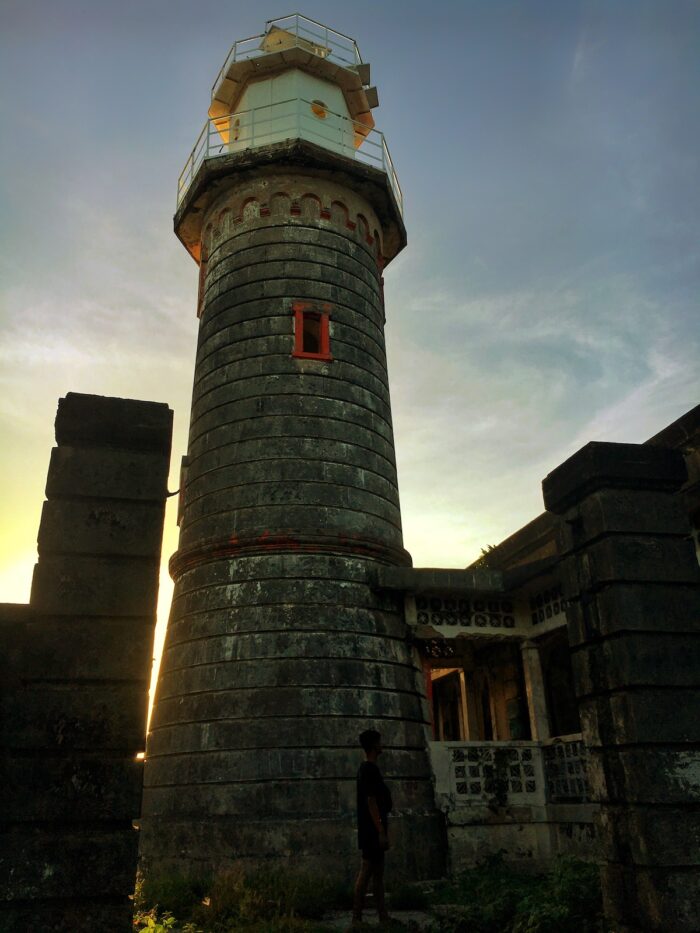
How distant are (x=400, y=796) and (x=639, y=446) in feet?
22.4

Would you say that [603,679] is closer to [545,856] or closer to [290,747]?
[290,747]

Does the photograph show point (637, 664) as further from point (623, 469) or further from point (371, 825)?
point (371, 825)

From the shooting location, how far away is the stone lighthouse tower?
1029cm

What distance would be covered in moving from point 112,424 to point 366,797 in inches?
172

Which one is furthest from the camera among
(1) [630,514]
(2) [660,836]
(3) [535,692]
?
(3) [535,692]

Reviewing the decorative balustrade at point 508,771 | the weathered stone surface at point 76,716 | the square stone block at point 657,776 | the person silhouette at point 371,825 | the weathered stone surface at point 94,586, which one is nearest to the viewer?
the weathered stone surface at point 76,716

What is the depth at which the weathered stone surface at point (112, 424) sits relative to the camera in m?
5.69

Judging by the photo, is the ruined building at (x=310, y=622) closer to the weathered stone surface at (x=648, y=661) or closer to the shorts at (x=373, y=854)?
the weathered stone surface at (x=648, y=661)

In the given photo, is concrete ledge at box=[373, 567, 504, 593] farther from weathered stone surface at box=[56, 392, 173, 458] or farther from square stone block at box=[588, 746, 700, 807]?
weathered stone surface at box=[56, 392, 173, 458]

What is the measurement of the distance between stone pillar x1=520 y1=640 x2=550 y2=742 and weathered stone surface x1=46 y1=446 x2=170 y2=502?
9.01 meters

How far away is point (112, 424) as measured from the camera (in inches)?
228

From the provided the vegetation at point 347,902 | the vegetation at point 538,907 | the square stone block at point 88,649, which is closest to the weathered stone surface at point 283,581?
the vegetation at point 347,902

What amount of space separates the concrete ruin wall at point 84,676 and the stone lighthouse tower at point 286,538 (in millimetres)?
5718

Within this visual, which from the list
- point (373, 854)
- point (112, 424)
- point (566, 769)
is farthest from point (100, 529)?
point (566, 769)
